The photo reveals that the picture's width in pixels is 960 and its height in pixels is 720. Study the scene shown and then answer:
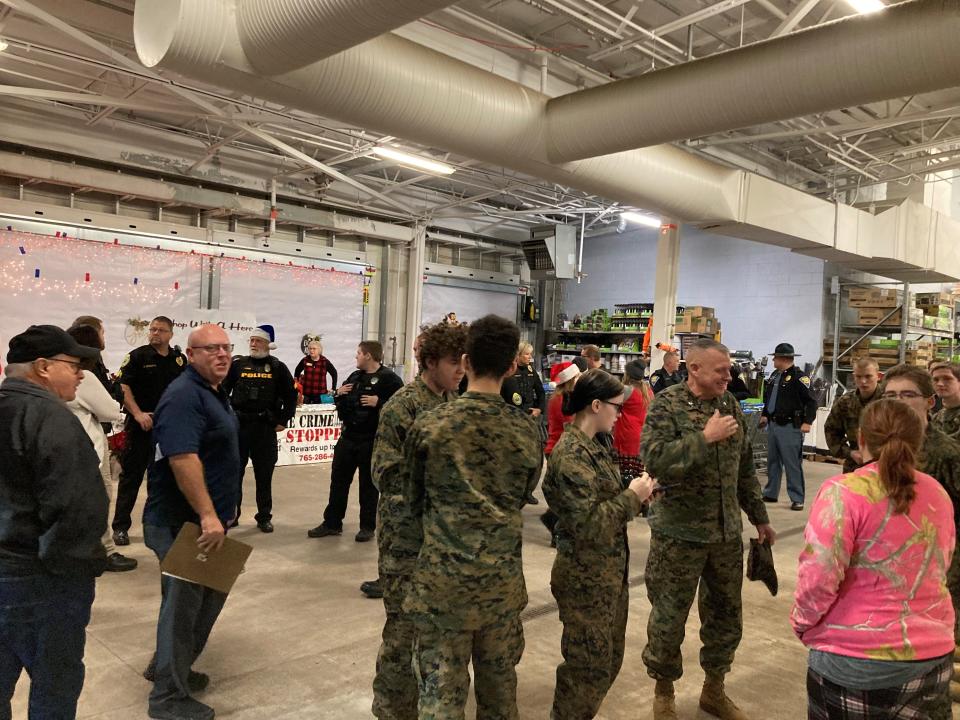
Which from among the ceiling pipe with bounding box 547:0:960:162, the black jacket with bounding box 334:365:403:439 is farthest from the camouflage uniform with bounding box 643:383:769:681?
the black jacket with bounding box 334:365:403:439

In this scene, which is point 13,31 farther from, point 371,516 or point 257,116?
point 371,516

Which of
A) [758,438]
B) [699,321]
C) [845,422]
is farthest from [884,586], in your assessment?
[699,321]

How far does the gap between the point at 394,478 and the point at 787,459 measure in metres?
5.99

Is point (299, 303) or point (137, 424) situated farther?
point (299, 303)

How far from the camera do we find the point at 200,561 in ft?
8.23

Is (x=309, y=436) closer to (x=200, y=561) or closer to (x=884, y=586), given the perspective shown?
(x=200, y=561)

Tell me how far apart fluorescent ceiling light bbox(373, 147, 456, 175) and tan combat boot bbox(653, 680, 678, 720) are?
603 cm

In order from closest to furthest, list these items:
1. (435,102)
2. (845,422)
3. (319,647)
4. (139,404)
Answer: (319,647) → (435,102) → (845,422) → (139,404)

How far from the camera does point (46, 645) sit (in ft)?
6.11

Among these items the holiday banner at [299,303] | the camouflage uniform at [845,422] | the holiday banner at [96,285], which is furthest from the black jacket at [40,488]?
the holiday banner at [299,303]

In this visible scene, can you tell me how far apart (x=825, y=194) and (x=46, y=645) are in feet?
38.2

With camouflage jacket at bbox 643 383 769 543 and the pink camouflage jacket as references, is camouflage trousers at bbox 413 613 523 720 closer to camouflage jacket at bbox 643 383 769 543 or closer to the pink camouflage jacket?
the pink camouflage jacket

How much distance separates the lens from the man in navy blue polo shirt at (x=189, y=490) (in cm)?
248

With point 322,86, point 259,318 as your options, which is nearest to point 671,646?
point 322,86
